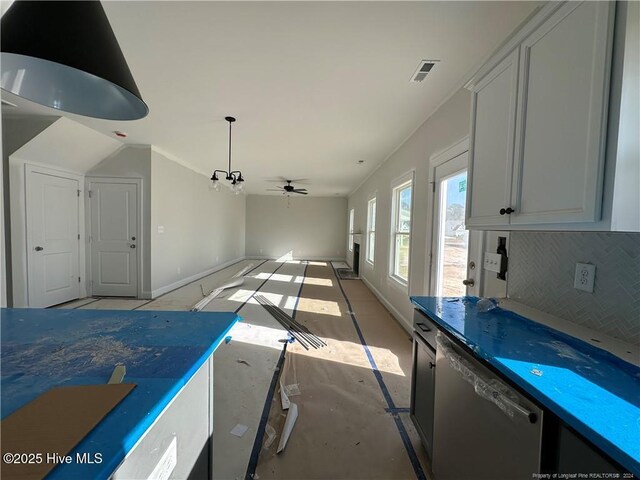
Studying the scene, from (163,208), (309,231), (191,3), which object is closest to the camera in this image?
(191,3)

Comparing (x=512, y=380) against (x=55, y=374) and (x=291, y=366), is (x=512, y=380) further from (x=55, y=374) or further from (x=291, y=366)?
(x=291, y=366)

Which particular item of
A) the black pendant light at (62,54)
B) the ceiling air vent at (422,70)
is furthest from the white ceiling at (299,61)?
the black pendant light at (62,54)

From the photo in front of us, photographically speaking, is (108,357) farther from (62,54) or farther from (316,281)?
(316,281)

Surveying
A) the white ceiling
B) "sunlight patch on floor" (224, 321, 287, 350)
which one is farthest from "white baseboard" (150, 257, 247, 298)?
the white ceiling

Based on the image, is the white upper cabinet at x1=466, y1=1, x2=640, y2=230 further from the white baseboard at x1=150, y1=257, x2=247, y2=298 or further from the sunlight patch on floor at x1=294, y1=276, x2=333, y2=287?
the white baseboard at x1=150, y1=257, x2=247, y2=298

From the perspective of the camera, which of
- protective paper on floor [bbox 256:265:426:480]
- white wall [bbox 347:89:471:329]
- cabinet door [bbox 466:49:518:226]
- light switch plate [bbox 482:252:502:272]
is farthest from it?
white wall [bbox 347:89:471:329]

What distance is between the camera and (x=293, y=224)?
10.5 meters

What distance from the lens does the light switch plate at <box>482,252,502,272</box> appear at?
5.86 ft

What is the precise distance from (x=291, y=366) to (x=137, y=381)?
1.97 metres

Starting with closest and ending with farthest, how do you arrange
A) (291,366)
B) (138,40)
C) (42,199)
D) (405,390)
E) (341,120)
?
1. (138,40)
2. (405,390)
3. (291,366)
4. (341,120)
5. (42,199)

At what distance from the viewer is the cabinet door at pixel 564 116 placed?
91 cm

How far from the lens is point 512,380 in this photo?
87cm

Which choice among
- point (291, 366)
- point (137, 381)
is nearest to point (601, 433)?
point (137, 381)

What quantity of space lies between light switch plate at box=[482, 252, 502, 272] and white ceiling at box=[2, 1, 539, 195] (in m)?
1.52
